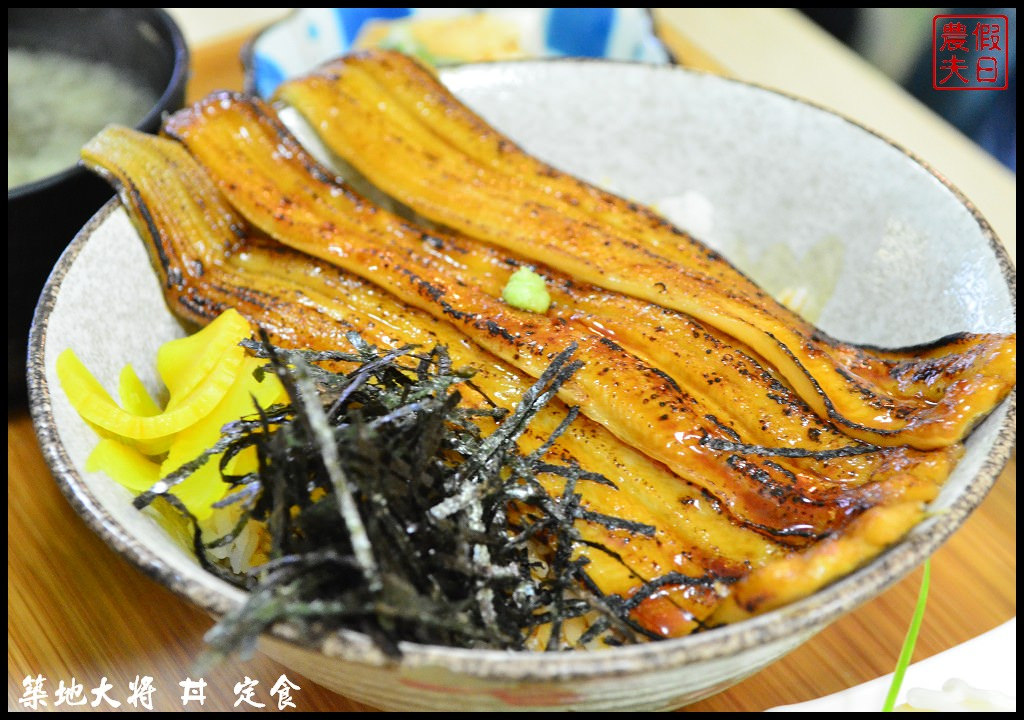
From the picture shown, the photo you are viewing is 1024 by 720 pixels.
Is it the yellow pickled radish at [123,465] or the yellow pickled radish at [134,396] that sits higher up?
the yellow pickled radish at [134,396]

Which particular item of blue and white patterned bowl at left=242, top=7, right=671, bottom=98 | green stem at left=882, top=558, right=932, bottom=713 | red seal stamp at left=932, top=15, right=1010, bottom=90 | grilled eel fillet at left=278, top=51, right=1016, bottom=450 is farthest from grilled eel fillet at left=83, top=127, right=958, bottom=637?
red seal stamp at left=932, top=15, right=1010, bottom=90

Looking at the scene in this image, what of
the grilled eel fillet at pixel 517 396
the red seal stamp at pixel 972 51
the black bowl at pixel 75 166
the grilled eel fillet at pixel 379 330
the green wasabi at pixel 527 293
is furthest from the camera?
the red seal stamp at pixel 972 51

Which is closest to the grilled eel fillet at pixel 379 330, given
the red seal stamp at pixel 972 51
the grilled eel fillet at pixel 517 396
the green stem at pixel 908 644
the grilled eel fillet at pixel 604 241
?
the grilled eel fillet at pixel 517 396

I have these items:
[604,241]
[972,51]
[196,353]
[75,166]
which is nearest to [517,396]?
[604,241]

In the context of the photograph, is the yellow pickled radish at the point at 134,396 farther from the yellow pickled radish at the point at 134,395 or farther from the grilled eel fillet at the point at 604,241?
the grilled eel fillet at the point at 604,241

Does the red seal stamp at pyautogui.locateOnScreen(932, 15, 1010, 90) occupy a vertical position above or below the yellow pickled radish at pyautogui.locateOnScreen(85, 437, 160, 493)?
above

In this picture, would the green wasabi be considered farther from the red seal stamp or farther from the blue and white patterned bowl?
the red seal stamp

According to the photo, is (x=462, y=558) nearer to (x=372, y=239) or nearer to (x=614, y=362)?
(x=614, y=362)
